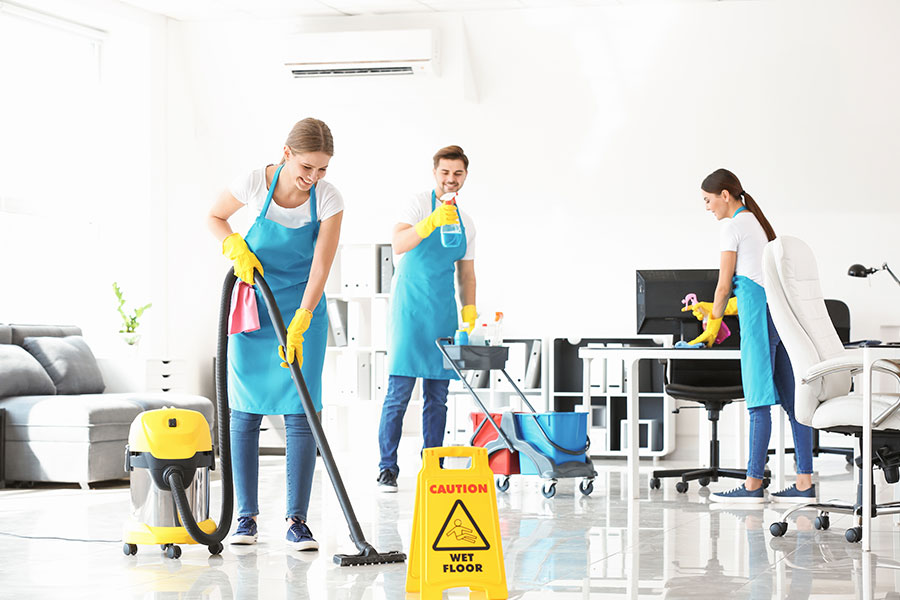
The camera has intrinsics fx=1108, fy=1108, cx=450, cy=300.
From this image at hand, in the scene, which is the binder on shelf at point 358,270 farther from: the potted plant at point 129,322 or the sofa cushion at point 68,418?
the sofa cushion at point 68,418

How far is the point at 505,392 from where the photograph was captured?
7.00 m

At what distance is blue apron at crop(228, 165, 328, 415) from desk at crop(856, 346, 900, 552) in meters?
1.65

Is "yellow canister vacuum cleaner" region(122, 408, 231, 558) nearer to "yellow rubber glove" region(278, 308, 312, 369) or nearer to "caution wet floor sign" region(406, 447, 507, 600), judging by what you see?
"yellow rubber glove" region(278, 308, 312, 369)

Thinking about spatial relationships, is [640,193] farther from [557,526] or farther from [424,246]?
[557,526]

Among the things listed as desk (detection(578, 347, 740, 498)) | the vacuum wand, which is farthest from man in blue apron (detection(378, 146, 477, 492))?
the vacuum wand

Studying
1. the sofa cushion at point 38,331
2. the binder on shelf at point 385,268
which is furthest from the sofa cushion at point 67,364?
the binder on shelf at point 385,268

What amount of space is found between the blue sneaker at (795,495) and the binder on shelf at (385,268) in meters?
3.23

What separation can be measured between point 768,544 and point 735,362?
70.2 inches

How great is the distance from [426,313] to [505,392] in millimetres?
2198

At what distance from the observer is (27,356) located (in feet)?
19.2

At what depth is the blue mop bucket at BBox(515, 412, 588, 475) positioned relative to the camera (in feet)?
15.3

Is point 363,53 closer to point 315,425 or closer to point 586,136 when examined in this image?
point 586,136

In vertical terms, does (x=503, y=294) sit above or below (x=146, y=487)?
above

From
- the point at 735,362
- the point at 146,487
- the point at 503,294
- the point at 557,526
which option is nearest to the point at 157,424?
the point at 146,487
